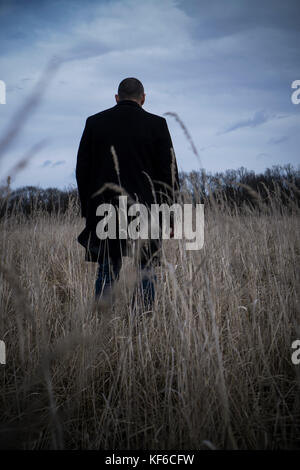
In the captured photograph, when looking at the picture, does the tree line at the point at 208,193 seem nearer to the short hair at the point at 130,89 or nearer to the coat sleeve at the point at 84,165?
the coat sleeve at the point at 84,165

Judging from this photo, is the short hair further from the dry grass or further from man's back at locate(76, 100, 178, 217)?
the dry grass

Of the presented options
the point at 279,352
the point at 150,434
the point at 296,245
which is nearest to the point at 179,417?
the point at 150,434

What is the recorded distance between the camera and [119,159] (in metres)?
1.90

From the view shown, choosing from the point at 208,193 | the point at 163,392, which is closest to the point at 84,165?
the point at 208,193

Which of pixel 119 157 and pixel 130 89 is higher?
pixel 130 89

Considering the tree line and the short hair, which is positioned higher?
the short hair

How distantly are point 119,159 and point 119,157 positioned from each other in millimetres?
17

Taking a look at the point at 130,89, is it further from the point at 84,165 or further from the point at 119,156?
the point at 84,165

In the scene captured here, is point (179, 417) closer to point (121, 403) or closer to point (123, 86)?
point (121, 403)

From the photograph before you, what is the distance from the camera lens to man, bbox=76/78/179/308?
6.22 feet

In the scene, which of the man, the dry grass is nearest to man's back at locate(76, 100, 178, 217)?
the man

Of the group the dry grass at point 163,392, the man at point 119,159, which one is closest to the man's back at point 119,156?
the man at point 119,159
